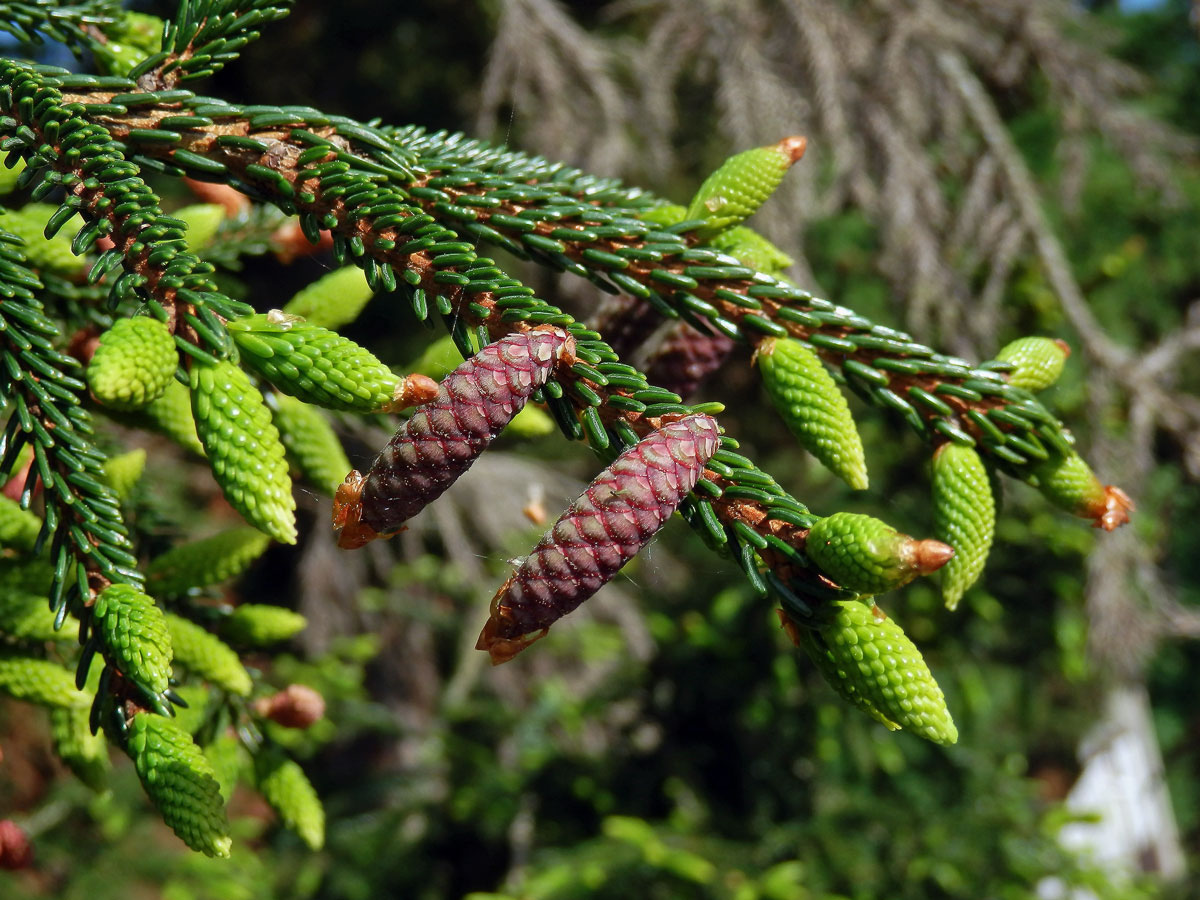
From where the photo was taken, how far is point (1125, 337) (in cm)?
343

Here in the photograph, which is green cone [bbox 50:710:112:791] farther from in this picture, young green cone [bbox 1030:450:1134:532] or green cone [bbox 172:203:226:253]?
young green cone [bbox 1030:450:1134:532]

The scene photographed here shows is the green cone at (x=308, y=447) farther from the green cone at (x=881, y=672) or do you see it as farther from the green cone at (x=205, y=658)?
the green cone at (x=881, y=672)

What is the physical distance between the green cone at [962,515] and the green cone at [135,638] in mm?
516

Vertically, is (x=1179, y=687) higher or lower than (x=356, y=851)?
lower

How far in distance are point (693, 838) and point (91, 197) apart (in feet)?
6.31

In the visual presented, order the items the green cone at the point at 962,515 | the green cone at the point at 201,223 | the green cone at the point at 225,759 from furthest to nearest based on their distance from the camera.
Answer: the green cone at the point at 201,223, the green cone at the point at 225,759, the green cone at the point at 962,515

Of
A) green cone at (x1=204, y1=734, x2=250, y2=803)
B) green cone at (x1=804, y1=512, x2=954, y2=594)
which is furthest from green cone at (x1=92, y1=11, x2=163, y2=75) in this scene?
green cone at (x1=804, y1=512, x2=954, y2=594)

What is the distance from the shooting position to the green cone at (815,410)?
64 cm

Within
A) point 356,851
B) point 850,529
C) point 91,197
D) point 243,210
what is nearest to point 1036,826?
point 356,851

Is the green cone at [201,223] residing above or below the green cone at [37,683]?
above

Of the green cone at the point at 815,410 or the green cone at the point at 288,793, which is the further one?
the green cone at the point at 288,793

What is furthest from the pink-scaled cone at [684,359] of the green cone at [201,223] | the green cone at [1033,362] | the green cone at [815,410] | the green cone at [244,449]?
the green cone at [201,223]

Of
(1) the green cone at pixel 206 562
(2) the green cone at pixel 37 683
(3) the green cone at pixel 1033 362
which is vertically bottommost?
(2) the green cone at pixel 37 683

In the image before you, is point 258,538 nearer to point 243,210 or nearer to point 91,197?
point 91,197
